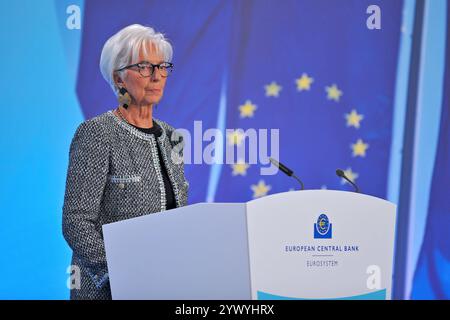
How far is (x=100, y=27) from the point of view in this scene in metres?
3.54

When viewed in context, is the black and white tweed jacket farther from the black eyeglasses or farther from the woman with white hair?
the black eyeglasses

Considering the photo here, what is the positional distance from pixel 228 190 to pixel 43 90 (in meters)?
1.01

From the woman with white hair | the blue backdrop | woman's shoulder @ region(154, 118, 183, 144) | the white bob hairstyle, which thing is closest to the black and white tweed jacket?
the woman with white hair

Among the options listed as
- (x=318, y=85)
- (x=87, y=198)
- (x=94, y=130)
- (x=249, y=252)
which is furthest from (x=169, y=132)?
(x=249, y=252)

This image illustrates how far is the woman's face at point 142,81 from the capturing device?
8.99ft

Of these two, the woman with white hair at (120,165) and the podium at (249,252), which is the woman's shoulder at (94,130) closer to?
the woman with white hair at (120,165)

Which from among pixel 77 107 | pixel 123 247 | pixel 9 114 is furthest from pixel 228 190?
pixel 123 247

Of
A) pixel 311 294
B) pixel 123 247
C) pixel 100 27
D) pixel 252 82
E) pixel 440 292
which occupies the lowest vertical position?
pixel 440 292

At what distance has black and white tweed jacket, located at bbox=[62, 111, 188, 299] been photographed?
2.12 metres

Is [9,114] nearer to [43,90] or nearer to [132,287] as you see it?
[43,90]

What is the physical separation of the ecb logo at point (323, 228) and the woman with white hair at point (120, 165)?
2.20ft

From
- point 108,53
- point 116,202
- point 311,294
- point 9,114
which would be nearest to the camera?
point 311,294

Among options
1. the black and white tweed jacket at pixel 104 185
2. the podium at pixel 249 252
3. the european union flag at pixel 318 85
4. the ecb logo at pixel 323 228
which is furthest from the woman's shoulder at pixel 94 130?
the european union flag at pixel 318 85

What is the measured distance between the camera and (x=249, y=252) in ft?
5.35
